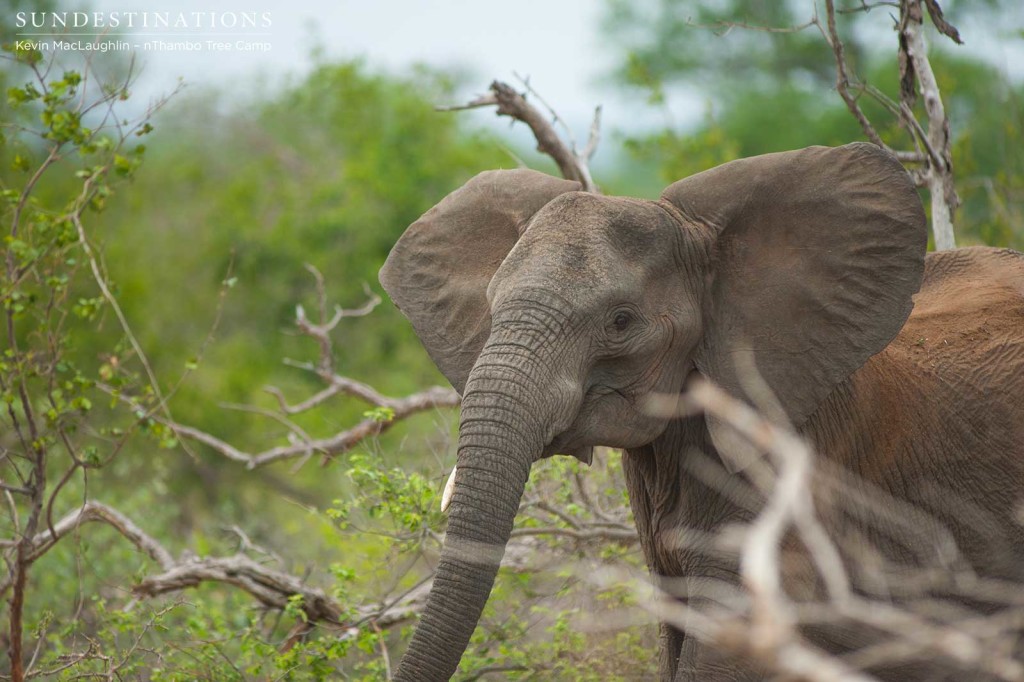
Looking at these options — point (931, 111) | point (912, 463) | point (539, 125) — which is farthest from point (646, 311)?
point (539, 125)

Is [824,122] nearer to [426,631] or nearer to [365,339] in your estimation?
[365,339]

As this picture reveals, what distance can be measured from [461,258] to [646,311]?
85 cm

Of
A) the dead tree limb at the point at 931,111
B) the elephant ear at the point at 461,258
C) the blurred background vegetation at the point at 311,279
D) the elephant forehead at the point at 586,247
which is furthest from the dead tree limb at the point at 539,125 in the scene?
the elephant forehead at the point at 586,247

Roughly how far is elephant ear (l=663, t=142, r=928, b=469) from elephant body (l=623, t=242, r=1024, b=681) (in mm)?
241

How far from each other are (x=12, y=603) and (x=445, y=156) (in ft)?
40.4

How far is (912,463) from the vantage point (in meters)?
4.23

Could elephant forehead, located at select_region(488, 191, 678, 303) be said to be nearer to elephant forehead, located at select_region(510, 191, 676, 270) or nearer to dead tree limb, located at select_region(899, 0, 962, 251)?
elephant forehead, located at select_region(510, 191, 676, 270)

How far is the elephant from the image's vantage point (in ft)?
11.8

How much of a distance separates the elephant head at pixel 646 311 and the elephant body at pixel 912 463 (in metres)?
0.29

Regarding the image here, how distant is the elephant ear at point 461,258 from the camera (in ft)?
14.0

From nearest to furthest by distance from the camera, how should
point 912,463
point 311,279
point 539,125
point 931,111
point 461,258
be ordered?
point 912,463
point 461,258
point 931,111
point 539,125
point 311,279

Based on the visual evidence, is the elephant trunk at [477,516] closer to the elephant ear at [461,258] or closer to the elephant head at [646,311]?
the elephant head at [646,311]

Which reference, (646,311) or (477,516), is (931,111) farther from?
(477,516)

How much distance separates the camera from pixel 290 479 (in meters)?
14.1
